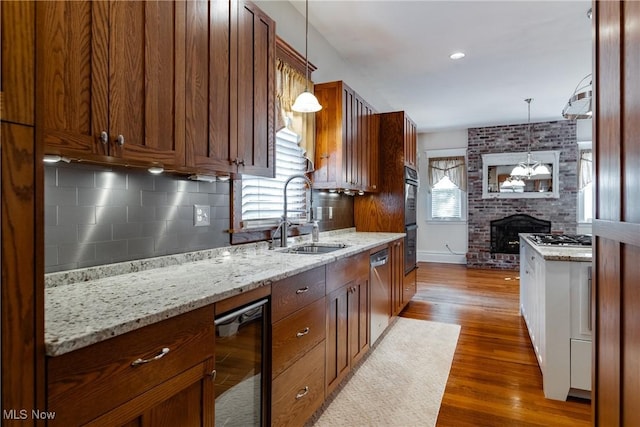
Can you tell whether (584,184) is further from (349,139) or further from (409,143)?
(349,139)

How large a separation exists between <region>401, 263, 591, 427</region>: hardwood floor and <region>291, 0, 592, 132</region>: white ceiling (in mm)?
3023

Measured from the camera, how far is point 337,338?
2.37 metres

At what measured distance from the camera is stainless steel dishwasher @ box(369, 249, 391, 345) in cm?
314

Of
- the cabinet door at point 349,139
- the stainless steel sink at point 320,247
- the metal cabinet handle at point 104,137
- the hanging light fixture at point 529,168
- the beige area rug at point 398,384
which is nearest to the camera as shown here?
the metal cabinet handle at point 104,137

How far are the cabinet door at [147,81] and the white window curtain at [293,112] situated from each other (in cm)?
120

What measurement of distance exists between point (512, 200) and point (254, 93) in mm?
6980

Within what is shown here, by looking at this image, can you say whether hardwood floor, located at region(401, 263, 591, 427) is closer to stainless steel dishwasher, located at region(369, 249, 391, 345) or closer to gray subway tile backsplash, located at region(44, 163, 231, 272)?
stainless steel dishwasher, located at region(369, 249, 391, 345)

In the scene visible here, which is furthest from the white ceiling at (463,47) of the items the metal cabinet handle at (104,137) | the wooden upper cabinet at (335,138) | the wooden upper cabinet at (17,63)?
the wooden upper cabinet at (17,63)

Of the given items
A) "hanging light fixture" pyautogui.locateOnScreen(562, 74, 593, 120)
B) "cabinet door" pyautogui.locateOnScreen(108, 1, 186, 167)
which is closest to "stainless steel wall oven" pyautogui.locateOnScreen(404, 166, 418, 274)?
"hanging light fixture" pyautogui.locateOnScreen(562, 74, 593, 120)

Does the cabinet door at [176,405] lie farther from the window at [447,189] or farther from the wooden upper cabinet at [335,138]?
the window at [447,189]

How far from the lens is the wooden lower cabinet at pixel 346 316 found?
7.45ft

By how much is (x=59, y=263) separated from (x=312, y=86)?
2.54 metres

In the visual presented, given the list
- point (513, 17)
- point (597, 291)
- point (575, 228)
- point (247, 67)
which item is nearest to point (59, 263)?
point (247, 67)

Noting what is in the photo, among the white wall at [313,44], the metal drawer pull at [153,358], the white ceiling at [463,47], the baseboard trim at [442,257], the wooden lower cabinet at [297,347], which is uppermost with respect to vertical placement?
the white ceiling at [463,47]
